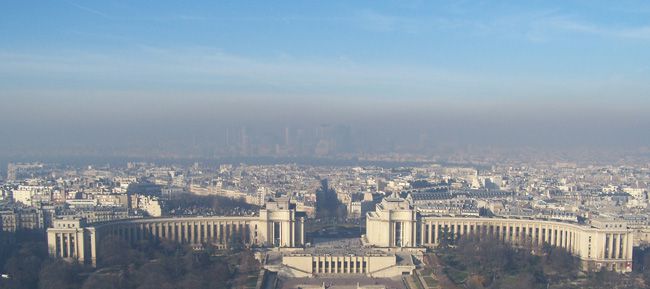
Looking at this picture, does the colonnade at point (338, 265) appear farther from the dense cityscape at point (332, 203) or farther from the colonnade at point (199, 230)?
the colonnade at point (199, 230)

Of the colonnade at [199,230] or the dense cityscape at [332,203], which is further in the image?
the colonnade at [199,230]

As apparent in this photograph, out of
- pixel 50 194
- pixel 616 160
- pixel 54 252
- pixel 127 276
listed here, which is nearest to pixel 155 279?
pixel 127 276

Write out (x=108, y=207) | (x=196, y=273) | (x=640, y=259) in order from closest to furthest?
(x=196, y=273) → (x=640, y=259) → (x=108, y=207)

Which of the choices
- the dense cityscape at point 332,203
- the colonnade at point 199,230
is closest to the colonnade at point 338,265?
the dense cityscape at point 332,203

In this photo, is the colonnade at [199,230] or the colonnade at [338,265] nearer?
the colonnade at [338,265]

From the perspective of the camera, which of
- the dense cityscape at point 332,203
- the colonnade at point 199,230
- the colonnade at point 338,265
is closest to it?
the colonnade at point 338,265

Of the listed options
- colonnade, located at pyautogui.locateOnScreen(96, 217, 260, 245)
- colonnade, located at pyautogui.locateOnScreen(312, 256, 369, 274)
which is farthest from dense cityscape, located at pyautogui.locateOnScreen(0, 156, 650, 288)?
colonnade, located at pyautogui.locateOnScreen(312, 256, 369, 274)

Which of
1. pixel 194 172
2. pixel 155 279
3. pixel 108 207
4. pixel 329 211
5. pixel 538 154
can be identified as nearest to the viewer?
pixel 155 279

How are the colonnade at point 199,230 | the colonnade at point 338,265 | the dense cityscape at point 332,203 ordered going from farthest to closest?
1. the colonnade at point 199,230
2. the dense cityscape at point 332,203
3. the colonnade at point 338,265

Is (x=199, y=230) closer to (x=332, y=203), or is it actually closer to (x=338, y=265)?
(x=338, y=265)

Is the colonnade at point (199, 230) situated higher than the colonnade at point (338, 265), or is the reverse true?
the colonnade at point (199, 230)

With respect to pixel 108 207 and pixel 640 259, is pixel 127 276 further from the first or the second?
pixel 640 259
